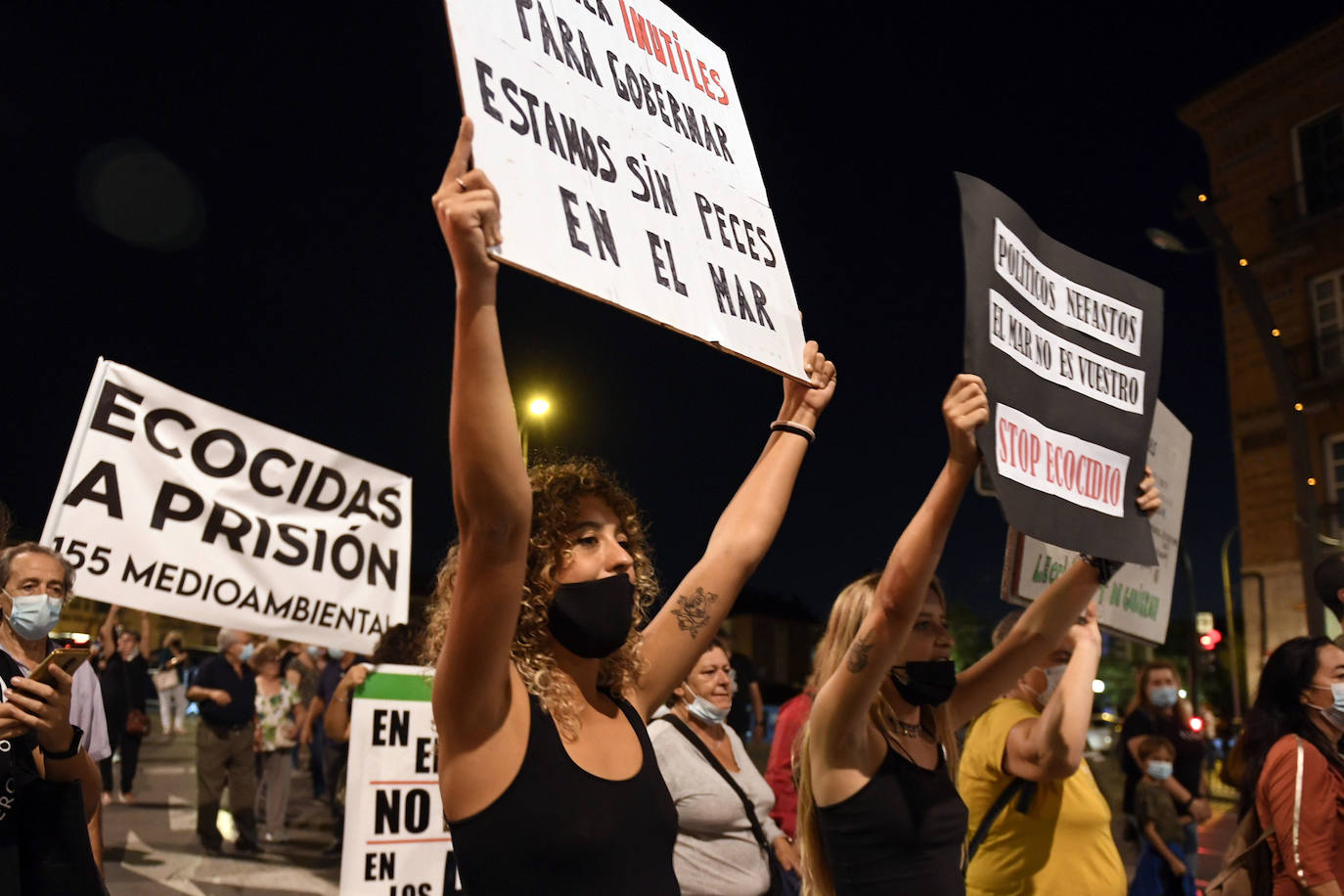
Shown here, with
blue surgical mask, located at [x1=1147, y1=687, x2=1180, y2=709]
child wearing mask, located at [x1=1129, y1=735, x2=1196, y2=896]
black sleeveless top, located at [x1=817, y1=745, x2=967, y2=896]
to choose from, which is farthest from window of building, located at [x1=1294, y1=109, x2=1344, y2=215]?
black sleeveless top, located at [x1=817, y1=745, x2=967, y2=896]

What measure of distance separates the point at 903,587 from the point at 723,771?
6.11ft

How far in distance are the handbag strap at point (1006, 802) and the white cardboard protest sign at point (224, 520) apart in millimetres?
4206

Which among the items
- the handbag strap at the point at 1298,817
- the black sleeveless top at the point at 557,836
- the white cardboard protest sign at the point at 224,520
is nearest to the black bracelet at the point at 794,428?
the black sleeveless top at the point at 557,836

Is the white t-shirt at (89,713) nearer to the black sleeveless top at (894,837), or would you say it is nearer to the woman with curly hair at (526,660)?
the woman with curly hair at (526,660)

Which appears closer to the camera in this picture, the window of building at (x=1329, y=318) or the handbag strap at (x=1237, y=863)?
the handbag strap at (x=1237, y=863)

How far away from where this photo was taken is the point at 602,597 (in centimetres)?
228

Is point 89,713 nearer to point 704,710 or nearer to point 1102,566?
point 704,710

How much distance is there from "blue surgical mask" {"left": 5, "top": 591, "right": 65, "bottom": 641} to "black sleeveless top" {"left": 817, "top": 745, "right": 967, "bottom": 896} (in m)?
2.70

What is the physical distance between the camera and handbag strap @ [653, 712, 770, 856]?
14.8ft

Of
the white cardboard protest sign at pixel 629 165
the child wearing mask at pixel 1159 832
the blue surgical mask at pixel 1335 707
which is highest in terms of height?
the white cardboard protest sign at pixel 629 165

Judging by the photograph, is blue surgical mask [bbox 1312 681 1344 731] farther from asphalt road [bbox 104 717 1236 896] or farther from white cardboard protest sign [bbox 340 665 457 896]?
white cardboard protest sign [bbox 340 665 457 896]

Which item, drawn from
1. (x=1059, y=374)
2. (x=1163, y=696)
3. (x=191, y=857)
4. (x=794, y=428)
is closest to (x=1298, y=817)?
(x=1059, y=374)

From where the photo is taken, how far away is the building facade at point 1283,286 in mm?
26531

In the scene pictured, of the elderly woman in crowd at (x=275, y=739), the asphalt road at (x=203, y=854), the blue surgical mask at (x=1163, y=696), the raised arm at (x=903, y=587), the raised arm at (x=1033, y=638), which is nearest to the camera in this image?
the raised arm at (x=903, y=587)
